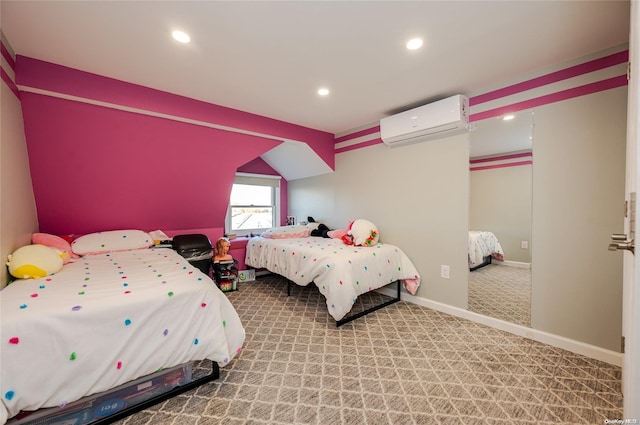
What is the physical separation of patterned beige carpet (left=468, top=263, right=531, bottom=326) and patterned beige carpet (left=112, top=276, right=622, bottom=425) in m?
0.20

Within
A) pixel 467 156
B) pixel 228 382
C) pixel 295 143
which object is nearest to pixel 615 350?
pixel 467 156

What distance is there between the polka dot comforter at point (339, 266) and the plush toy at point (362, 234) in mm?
87

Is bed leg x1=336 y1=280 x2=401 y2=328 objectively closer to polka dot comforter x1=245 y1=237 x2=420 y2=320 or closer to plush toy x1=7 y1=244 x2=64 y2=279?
polka dot comforter x1=245 y1=237 x2=420 y2=320

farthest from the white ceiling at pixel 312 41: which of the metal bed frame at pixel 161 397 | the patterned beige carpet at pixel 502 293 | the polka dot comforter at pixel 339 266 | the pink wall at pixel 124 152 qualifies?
the metal bed frame at pixel 161 397

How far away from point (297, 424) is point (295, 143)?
321 centimetres

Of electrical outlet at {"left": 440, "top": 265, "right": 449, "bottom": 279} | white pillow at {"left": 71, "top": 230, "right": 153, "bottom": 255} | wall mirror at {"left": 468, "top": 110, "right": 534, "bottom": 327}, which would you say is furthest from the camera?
electrical outlet at {"left": 440, "top": 265, "right": 449, "bottom": 279}

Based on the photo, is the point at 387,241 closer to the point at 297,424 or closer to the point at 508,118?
the point at 508,118

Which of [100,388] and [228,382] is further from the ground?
[100,388]

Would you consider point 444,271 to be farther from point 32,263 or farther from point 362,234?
point 32,263

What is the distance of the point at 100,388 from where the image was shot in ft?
4.06

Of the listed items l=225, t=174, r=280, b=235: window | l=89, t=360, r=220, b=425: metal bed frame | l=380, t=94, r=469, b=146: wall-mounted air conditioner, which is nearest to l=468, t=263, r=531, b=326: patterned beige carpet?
l=380, t=94, r=469, b=146: wall-mounted air conditioner

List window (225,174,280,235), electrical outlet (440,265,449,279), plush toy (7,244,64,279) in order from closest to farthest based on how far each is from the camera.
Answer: plush toy (7,244,64,279)
electrical outlet (440,265,449,279)
window (225,174,280,235)

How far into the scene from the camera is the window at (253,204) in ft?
14.6

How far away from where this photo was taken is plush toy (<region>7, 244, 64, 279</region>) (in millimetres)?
1654
